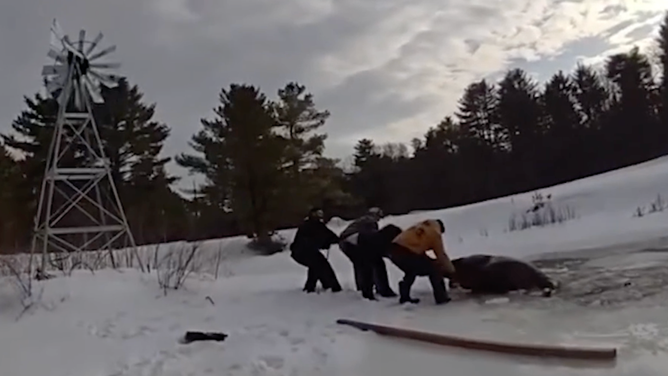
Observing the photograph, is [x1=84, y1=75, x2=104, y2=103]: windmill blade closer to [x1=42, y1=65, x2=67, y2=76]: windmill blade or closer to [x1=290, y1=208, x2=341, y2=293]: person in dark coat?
[x1=42, y1=65, x2=67, y2=76]: windmill blade

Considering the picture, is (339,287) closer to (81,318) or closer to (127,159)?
(81,318)

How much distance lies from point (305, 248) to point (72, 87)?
6.26 meters

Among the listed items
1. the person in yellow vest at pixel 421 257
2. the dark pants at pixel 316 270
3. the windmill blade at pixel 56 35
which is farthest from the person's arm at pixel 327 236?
the windmill blade at pixel 56 35

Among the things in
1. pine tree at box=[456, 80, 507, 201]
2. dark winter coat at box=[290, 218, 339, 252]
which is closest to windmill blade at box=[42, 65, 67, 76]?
dark winter coat at box=[290, 218, 339, 252]

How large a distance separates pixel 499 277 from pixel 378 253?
1.68 m

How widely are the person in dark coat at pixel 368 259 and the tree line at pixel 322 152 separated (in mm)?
7385

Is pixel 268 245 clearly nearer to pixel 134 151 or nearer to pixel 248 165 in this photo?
pixel 248 165

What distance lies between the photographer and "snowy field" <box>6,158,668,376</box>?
16.7ft

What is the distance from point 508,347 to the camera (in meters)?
5.08

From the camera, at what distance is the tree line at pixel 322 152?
2488cm

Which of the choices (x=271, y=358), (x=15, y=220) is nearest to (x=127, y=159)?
(x=15, y=220)

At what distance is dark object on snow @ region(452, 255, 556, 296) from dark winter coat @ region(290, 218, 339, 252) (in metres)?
1.93

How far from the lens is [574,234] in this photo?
50.1 feet

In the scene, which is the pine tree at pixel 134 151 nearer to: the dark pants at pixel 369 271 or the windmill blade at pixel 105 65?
the windmill blade at pixel 105 65
